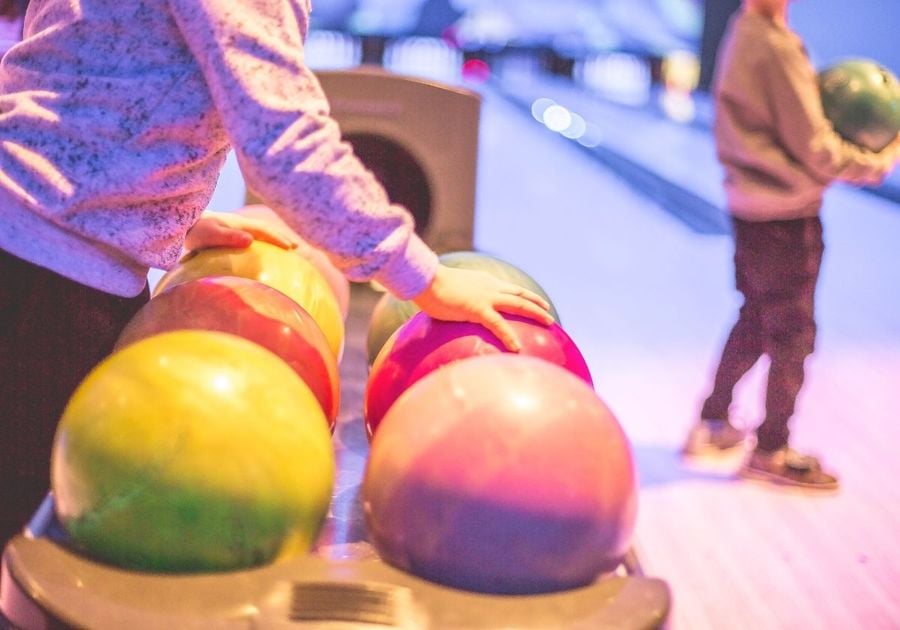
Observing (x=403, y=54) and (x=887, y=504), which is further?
(x=403, y=54)

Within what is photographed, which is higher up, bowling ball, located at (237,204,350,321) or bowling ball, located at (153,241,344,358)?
bowling ball, located at (153,241,344,358)

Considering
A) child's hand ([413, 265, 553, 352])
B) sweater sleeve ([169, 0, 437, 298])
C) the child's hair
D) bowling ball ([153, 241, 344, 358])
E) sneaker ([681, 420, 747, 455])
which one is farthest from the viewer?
sneaker ([681, 420, 747, 455])

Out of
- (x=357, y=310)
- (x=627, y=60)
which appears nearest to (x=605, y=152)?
(x=627, y=60)

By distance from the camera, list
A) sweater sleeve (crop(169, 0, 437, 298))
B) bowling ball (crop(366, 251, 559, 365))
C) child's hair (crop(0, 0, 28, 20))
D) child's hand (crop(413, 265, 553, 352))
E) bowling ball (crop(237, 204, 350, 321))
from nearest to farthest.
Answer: sweater sleeve (crop(169, 0, 437, 298)), child's hand (crop(413, 265, 553, 352)), child's hair (crop(0, 0, 28, 20)), bowling ball (crop(366, 251, 559, 365)), bowling ball (crop(237, 204, 350, 321))

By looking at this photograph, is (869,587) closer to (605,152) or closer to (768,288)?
(768,288)

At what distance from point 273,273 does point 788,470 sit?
1.19 m

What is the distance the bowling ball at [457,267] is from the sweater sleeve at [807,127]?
0.71 metres

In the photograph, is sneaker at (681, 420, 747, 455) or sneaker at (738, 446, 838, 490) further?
sneaker at (681, 420, 747, 455)

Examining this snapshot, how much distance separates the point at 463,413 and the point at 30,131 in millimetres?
503

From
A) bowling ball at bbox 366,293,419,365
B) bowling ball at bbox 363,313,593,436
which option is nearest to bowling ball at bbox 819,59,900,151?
bowling ball at bbox 366,293,419,365

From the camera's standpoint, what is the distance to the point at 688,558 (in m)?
1.86

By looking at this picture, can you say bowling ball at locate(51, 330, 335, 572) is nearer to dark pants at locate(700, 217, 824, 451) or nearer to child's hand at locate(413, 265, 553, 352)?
child's hand at locate(413, 265, 553, 352)

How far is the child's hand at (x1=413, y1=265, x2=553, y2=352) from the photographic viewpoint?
1.17 metres

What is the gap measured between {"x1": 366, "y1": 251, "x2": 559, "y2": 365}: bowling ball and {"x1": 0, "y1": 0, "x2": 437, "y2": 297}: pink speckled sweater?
0.63m
